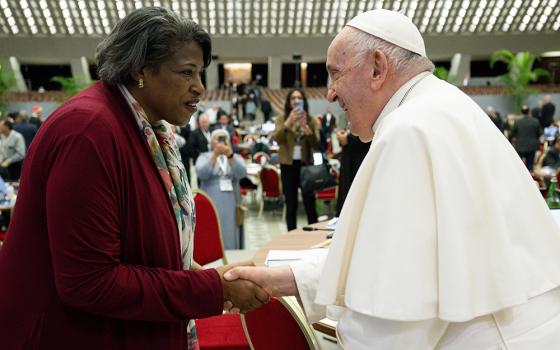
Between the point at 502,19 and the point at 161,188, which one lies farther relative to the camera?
the point at 502,19

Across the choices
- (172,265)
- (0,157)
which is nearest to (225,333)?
(172,265)

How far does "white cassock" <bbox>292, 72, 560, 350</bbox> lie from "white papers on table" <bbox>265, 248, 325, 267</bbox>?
3.74 feet

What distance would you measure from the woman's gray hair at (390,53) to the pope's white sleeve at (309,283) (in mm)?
588

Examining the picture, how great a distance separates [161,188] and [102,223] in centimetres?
21

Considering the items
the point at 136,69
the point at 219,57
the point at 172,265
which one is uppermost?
the point at 136,69

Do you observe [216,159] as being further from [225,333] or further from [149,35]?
[149,35]

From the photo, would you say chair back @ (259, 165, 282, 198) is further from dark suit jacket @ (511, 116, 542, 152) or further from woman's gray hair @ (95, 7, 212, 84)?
woman's gray hair @ (95, 7, 212, 84)

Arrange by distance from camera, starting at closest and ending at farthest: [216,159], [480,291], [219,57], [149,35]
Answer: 1. [480,291]
2. [149,35]
3. [216,159]
4. [219,57]

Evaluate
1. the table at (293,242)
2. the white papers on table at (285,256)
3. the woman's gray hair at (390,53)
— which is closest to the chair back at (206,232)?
the table at (293,242)

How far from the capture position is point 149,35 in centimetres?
131

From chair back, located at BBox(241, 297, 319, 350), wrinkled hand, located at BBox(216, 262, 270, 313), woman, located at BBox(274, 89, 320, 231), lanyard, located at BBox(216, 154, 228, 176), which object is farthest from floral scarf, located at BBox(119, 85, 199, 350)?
woman, located at BBox(274, 89, 320, 231)

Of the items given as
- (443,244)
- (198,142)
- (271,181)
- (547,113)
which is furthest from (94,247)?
(547,113)

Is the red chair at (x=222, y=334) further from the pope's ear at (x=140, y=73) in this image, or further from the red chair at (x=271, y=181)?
the red chair at (x=271, y=181)

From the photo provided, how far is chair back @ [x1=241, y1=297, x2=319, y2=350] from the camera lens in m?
1.62
